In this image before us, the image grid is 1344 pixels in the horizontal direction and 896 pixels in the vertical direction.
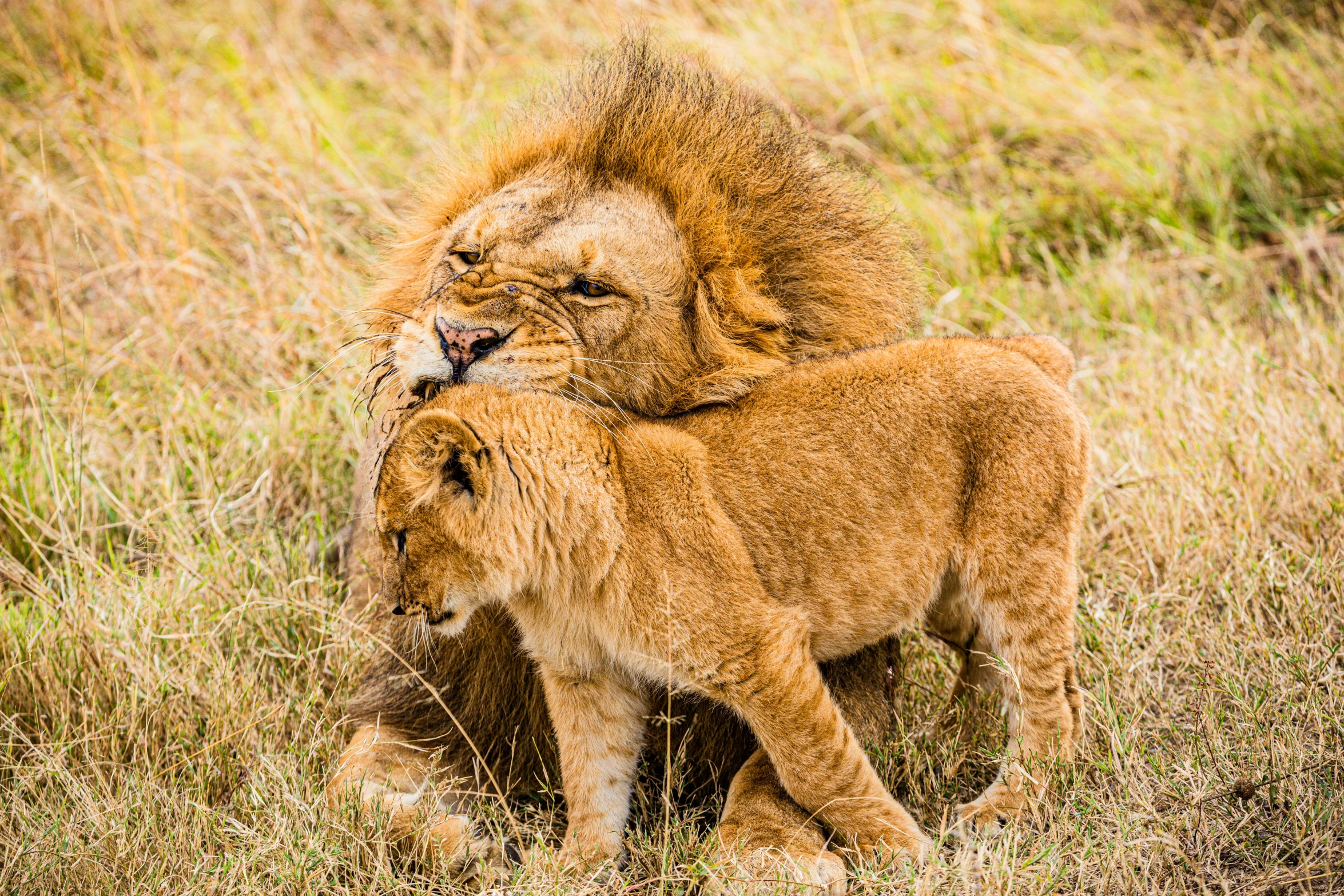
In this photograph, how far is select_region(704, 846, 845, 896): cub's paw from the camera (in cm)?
262

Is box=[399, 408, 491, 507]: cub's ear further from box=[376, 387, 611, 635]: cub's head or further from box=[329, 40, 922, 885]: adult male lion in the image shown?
box=[329, 40, 922, 885]: adult male lion

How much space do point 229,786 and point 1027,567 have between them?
2.07 meters

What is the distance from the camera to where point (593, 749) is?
292 centimetres

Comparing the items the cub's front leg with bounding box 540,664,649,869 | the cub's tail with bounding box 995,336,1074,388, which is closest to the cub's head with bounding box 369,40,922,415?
the cub's tail with bounding box 995,336,1074,388

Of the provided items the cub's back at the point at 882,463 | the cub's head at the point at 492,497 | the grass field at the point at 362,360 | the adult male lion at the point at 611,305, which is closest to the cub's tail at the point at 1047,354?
the cub's back at the point at 882,463

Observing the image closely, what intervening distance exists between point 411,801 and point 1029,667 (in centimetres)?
146

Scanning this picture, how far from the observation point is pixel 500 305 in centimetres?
271

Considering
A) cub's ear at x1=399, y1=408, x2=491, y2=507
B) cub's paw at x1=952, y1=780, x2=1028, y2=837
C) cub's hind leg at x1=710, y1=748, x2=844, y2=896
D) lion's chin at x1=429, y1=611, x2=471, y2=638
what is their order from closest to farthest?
cub's ear at x1=399, y1=408, x2=491, y2=507 < cub's hind leg at x1=710, y1=748, x2=844, y2=896 < lion's chin at x1=429, y1=611, x2=471, y2=638 < cub's paw at x1=952, y1=780, x2=1028, y2=837

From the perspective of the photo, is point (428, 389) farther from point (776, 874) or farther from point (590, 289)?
point (776, 874)

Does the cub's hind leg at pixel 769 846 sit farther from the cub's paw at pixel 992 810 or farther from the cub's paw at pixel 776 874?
the cub's paw at pixel 992 810

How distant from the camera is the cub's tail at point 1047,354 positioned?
311cm

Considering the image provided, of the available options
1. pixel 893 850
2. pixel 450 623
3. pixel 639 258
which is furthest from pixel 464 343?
pixel 893 850

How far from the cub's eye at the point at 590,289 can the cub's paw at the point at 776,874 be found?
1.24m

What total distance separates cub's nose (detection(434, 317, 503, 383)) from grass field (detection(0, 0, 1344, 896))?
93 cm
